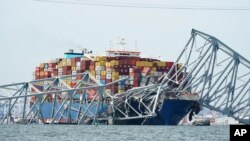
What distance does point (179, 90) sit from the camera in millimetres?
88875

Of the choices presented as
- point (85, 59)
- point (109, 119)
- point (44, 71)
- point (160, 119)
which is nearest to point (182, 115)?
point (160, 119)

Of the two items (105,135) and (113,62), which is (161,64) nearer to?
(113,62)

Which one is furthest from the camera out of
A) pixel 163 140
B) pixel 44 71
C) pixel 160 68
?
pixel 44 71

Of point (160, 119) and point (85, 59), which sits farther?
point (85, 59)

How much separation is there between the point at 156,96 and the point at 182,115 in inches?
349

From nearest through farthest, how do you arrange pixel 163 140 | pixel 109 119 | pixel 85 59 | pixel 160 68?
pixel 163 140 < pixel 109 119 < pixel 160 68 < pixel 85 59

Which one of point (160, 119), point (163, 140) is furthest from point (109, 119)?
point (163, 140)

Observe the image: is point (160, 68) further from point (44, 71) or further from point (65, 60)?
point (44, 71)

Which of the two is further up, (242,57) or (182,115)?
(242,57)

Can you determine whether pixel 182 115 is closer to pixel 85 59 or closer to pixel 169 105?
pixel 169 105

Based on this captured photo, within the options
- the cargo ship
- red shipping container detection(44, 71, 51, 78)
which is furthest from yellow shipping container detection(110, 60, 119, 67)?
red shipping container detection(44, 71, 51, 78)

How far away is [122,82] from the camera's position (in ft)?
330

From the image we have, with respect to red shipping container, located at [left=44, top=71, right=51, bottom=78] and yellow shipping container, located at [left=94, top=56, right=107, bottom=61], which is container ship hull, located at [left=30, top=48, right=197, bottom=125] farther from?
red shipping container, located at [left=44, top=71, right=51, bottom=78]

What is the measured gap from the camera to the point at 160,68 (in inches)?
4227
